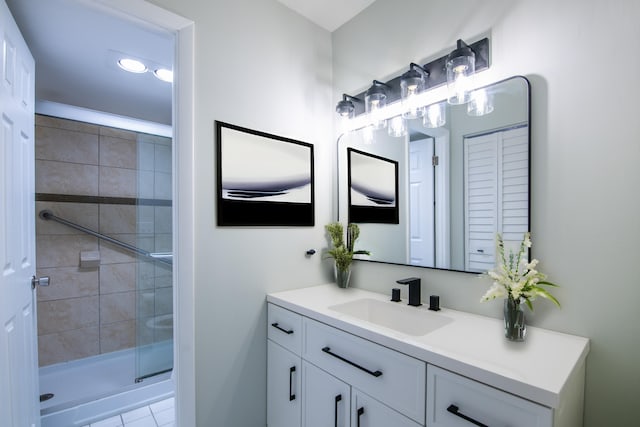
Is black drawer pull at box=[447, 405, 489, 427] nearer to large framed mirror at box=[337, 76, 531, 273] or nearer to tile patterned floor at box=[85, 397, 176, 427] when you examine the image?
large framed mirror at box=[337, 76, 531, 273]

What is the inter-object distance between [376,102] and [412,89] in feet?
0.76

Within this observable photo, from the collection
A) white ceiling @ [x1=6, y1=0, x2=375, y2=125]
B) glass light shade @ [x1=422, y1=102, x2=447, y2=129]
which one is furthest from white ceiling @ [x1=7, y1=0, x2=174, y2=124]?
glass light shade @ [x1=422, y1=102, x2=447, y2=129]

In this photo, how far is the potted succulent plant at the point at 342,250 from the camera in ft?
6.07

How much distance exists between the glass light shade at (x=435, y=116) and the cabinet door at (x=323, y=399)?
4.16 feet

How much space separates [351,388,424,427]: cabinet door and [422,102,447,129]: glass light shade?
49.6 inches

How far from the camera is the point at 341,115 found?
187 centimetres

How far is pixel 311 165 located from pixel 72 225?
2328 mm

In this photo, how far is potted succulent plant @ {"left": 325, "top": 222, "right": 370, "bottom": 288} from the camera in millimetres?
1852

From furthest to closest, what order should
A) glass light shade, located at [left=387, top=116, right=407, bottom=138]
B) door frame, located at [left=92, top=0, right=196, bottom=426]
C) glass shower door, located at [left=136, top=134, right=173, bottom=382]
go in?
glass shower door, located at [left=136, top=134, right=173, bottom=382]
glass light shade, located at [left=387, top=116, right=407, bottom=138]
door frame, located at [left=92, top=0, right=196, bottom=426]

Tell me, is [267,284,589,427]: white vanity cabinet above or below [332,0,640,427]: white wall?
below

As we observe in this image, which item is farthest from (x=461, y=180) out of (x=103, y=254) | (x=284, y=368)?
(x=103, y=254)

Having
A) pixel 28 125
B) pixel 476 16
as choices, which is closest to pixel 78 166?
pixel 28 125

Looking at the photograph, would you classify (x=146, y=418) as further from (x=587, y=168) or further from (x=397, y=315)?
(x=587, y=168)

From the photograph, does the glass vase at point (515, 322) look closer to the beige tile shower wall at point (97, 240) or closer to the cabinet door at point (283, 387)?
the cabinet door at point (283, 387)
